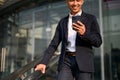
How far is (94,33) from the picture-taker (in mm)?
3266

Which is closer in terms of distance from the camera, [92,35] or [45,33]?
[92,35]

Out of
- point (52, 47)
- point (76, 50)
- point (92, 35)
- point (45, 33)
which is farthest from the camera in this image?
point (45, 33)

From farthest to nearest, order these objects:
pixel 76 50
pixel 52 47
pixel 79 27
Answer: pixel 52 47
pixel 76 50
pixel 79 27

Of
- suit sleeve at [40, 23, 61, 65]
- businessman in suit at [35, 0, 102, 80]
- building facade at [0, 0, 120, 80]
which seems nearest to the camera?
businessman in suit at [35, 0, 102, 80]

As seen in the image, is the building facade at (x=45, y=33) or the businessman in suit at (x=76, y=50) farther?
the building facade at (x=45, y=33)

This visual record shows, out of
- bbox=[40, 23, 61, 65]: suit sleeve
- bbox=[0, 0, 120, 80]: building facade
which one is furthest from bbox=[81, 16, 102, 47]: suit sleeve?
bbox=[0, 0, 120, 80]: building facade

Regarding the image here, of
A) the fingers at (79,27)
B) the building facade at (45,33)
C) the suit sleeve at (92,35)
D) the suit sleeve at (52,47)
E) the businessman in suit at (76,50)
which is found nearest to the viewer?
the fingers at (79,27)

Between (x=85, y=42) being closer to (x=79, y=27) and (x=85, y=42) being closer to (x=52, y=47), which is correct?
(x=79, y=27)

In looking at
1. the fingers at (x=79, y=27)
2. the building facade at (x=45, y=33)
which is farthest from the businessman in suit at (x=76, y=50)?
the building facade at (x=45, y=33)

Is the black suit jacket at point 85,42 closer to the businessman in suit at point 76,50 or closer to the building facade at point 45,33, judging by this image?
the businessman in suit at point 76,50

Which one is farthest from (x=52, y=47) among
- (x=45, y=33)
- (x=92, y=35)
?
(x=45, y=33)

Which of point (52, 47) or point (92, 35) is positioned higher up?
point (92, 35)

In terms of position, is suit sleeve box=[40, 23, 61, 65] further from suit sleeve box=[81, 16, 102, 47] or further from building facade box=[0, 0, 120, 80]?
building facade box=[0, 0, 120, 80]

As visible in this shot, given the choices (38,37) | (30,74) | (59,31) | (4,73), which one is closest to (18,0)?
(38,37)
